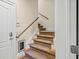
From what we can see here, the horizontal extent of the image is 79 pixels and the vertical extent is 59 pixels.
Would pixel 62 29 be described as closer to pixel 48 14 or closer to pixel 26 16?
pixel 26 16

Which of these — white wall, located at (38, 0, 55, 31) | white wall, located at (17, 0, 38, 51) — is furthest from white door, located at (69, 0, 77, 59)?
white wall, located at (38, 0, 55, 31)

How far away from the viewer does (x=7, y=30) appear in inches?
98.0

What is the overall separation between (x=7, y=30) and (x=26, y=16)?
10.1 ft

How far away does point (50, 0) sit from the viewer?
7008 mm

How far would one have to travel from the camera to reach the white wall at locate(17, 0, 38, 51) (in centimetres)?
504

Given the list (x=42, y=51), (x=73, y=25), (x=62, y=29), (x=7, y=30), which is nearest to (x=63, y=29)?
(x=62, y=29)

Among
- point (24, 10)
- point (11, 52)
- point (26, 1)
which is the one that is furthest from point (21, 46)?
point (11, 52)

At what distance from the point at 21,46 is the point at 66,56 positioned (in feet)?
13.0

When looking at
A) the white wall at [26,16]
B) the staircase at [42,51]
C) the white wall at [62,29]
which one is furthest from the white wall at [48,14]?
the white wall at [62,29]

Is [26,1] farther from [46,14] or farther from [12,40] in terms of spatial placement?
[12,40]

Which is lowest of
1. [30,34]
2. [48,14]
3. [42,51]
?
[42,51]

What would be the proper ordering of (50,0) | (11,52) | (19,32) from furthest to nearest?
(50,0) < (19,32) < (11,52)

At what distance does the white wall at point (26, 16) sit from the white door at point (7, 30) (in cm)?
226

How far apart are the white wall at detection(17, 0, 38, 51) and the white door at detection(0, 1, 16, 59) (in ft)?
7.41
